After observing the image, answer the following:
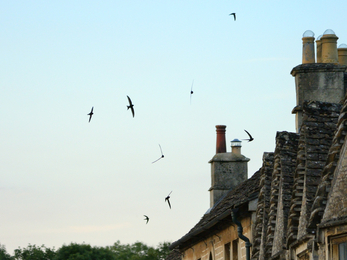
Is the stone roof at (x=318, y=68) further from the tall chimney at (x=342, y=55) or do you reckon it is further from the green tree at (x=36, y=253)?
the green tree at (x=36, y=253)

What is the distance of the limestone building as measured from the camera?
12812mm

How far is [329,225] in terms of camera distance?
40.4 feet

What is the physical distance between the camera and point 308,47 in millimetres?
20750

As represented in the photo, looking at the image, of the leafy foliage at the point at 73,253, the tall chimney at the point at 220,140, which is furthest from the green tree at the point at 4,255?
the tall chimney at the point at 220,140

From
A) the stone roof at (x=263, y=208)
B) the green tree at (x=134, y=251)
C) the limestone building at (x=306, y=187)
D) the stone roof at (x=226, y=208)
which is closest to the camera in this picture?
the limestone building at (x=306, y=187)

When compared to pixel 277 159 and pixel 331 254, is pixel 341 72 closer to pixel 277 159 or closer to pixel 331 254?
pixel 277 159

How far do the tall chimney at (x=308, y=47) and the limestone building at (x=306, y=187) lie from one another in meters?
0.03

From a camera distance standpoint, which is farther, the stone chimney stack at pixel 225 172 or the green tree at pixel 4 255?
the green tree at pixel 4 255

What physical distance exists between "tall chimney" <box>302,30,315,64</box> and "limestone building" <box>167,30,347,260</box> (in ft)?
0.08

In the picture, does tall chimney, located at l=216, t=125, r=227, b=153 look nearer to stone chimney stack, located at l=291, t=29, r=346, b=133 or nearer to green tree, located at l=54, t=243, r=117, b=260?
stone chimney stack, located at l=291, t=29, r=346, b=133

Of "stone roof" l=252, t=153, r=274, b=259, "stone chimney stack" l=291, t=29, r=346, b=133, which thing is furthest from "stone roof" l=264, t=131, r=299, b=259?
"stone chimney stack" l=291, t=29, r=346, b=133

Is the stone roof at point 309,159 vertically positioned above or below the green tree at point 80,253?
below

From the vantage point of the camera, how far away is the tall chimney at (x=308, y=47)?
20.6 metres

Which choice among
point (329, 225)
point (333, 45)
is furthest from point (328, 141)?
point (333, 45)
